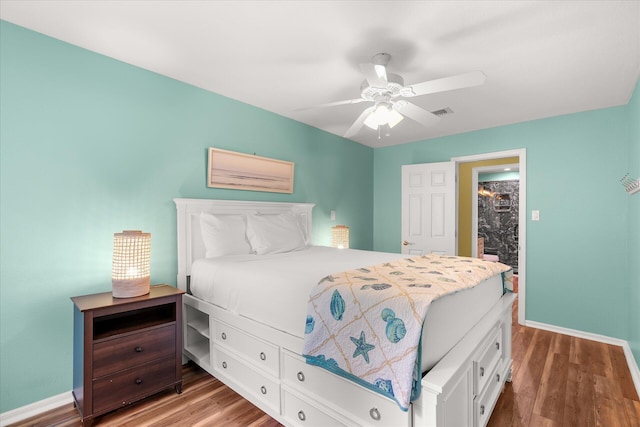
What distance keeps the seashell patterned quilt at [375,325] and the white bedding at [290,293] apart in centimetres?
9

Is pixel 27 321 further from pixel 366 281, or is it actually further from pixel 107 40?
pixel 366 281

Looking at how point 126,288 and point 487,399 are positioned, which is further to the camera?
point 126,288

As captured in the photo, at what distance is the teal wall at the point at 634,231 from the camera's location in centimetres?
246

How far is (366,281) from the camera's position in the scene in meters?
1.57

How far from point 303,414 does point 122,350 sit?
3.91ft

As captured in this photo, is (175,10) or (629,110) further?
(629,110)

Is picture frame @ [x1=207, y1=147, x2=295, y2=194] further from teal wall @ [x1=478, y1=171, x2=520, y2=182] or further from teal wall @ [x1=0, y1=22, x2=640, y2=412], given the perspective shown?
teal wall @ [x1=478, y1=171, x2=520, y2=182]

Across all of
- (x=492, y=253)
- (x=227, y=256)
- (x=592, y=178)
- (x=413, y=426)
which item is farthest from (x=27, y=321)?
(x=492, y=253)

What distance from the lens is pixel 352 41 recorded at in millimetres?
2023

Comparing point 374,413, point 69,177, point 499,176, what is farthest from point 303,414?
point 499,176

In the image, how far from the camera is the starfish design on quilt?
1.32 meters

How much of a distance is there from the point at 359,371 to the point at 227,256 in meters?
1.63

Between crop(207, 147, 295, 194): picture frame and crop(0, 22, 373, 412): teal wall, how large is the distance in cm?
12

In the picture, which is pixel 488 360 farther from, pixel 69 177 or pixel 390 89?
pixel 69 177
